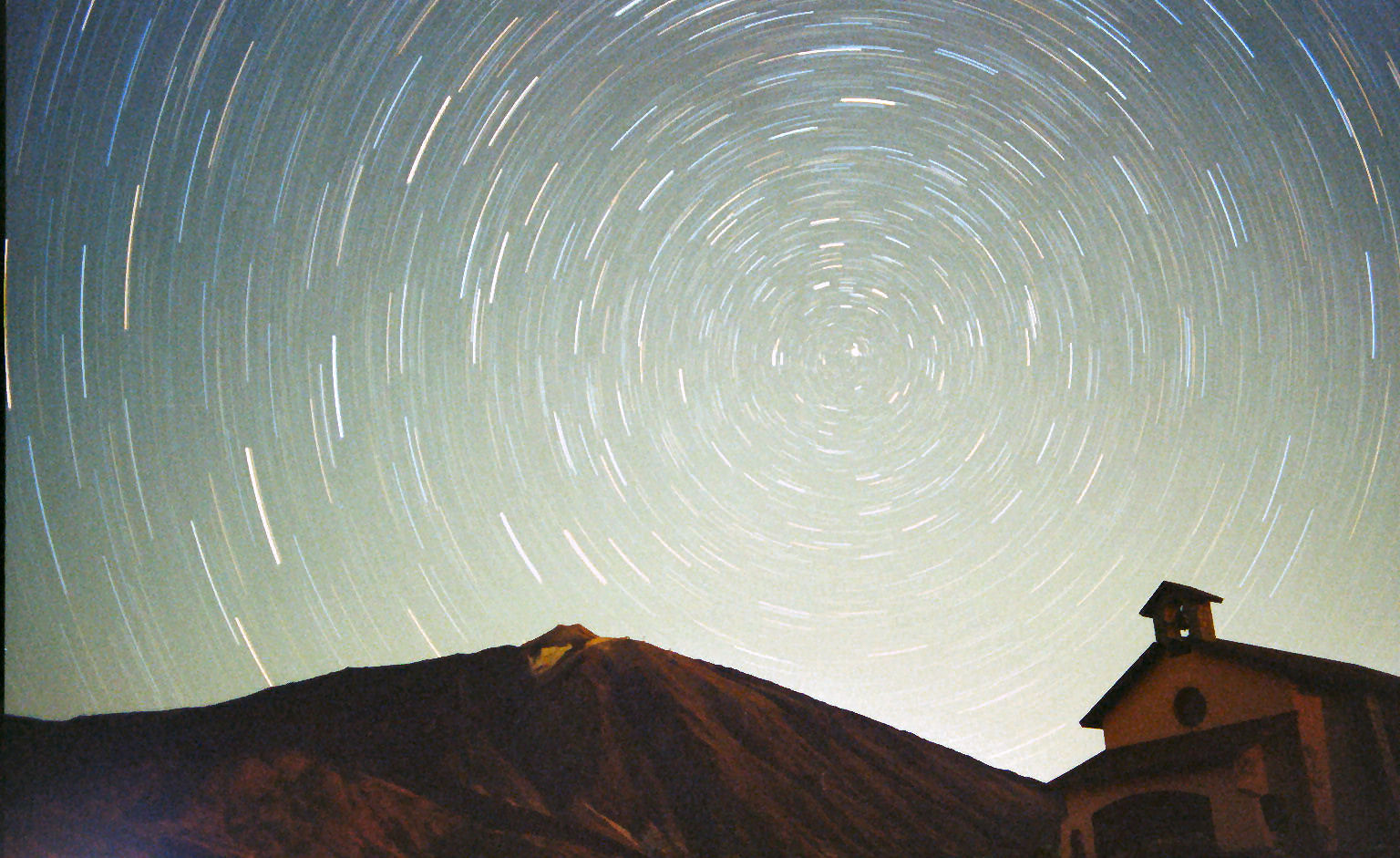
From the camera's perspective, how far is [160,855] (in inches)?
1226

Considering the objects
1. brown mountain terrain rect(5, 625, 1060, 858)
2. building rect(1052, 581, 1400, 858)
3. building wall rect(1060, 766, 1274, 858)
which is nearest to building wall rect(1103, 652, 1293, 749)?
building rect(1052, 581, 1400, 858)

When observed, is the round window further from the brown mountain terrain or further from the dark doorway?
the brown mountain terrain

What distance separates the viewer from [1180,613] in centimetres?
2059

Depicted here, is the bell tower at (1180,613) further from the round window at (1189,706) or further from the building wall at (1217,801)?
the building wall at (1217,801)

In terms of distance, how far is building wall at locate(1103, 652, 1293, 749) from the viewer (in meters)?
17.7

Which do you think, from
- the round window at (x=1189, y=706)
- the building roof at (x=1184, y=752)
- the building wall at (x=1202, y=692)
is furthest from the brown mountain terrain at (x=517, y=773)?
the building roof at (x=1184, y=752)

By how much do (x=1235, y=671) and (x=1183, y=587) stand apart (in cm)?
236

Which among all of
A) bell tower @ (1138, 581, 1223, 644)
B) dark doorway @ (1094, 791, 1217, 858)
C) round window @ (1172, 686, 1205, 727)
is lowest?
dark doorway @ (1094, 791, 1217, 858)

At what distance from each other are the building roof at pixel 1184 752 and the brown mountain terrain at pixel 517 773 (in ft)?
49.8

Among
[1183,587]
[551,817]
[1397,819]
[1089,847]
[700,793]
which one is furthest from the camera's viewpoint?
[700,793]

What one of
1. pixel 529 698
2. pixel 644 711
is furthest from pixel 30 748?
pixel 644 711

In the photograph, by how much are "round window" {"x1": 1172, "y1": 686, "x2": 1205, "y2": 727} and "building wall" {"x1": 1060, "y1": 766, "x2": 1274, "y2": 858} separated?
9.72 feet

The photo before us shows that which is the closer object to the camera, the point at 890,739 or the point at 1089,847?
the point at 1089,847

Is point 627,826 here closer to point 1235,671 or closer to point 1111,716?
point 1111,716
